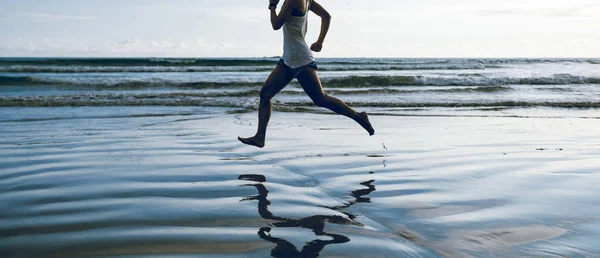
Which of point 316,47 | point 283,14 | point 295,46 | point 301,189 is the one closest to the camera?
point 301,189

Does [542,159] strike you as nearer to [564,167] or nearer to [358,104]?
[564,167]

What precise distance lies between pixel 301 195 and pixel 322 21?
2.65 m

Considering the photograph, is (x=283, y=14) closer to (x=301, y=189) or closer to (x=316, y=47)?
(x=316, y=47)

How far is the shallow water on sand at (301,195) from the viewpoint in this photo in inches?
94.7

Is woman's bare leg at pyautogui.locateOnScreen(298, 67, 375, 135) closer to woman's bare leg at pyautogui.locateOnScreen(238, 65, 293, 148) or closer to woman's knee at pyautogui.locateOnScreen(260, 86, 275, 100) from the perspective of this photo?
woman's bare leg at pyautogui.locateOnScreen(238, 65, 293, 148)

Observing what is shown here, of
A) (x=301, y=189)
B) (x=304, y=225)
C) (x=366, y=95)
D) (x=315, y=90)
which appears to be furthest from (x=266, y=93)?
(x=366, y=95)

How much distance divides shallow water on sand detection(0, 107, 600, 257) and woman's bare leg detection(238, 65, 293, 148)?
0.54 ft

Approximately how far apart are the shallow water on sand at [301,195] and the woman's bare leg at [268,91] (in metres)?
0.17

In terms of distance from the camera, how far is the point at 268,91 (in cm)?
549

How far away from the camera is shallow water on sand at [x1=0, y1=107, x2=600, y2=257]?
7.89 feet

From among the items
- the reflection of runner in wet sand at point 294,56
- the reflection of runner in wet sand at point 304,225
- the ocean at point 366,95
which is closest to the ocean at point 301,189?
the reflection of runner in wet sand at point 304,225

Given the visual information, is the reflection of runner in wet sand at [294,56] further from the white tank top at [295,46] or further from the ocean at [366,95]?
the ocean at [366,95]

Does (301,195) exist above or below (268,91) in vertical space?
below

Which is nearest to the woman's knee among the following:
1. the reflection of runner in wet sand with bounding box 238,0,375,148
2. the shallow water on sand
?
the reflection of runner in wet sand with bounding box 238,0,375,148
